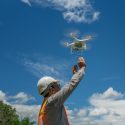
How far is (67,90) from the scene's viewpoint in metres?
9.34

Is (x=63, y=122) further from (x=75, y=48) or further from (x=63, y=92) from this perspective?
(x=75, y=48)

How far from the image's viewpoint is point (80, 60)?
377 inches

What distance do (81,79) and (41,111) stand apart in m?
1.14

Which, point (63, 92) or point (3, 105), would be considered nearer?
point (63, 92)

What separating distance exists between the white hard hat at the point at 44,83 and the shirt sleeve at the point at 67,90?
31 centimetres

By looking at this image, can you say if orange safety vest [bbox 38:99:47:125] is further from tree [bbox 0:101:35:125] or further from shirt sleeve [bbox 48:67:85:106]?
tree [bbox 0:101:35:125]

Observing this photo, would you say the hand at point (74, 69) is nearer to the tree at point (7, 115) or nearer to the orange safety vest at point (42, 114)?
the orange safety vest at point (42, 114)

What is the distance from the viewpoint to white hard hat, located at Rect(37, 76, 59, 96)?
9836 millimetres

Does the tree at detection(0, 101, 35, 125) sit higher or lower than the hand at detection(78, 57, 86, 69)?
higher

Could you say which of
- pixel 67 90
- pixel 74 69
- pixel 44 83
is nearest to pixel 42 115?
pixel 44 83

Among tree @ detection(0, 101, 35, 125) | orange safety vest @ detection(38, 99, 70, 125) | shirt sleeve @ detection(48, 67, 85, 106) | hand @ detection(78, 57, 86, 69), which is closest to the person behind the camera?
shirt sleeve @ detection(48, 67, 85, 106)

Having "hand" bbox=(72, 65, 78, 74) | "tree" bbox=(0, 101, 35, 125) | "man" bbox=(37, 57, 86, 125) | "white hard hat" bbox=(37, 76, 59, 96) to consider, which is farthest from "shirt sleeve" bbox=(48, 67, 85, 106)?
→ "tree" bbox=(0, 101, 35, 125)

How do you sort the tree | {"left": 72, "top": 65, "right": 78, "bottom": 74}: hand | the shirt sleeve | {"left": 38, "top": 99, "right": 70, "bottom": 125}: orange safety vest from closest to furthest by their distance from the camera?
the shirt sleeve → {"left": 72, "top": 65, "right": 78, "bottom": 74}: hand → {"left": 38, "top": 99, "right": 70, "bottom": 125}: orange safety vest → the tree

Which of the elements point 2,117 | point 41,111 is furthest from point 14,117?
point 41,111
